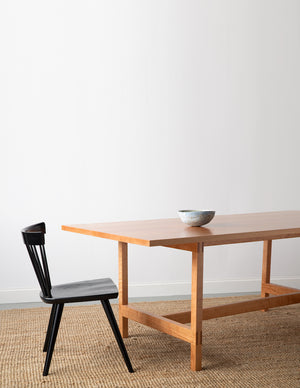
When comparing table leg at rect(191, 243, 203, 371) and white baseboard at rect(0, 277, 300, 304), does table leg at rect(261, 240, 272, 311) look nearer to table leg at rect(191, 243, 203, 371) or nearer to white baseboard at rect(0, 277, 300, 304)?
white baseboard at rect(0, 277, 300, 304)

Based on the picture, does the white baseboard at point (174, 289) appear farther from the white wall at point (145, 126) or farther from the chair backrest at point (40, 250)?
the chair backrest at point (40, 250)

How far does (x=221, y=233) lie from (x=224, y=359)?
80 cm

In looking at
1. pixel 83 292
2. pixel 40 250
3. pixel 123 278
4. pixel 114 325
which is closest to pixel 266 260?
pixel 123 278

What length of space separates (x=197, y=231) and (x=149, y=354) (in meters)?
0.84

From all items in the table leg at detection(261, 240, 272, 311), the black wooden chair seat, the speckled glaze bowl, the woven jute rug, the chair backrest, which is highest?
the speckled glaze bowl

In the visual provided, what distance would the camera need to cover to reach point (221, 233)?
254 centimetres

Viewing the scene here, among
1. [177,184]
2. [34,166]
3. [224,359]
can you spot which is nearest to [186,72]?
[177,184]

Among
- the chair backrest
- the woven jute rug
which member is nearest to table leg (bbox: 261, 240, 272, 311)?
the woven jute rug

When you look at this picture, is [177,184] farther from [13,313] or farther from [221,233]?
[221,233]

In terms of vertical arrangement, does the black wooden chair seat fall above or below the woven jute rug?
above

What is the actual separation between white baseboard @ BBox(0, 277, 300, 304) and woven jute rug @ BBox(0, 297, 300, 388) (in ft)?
1.27

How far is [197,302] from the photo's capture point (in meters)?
2.64

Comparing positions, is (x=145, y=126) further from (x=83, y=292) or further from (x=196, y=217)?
(x=83, y=292)

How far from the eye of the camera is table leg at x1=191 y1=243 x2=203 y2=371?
2615 mm
